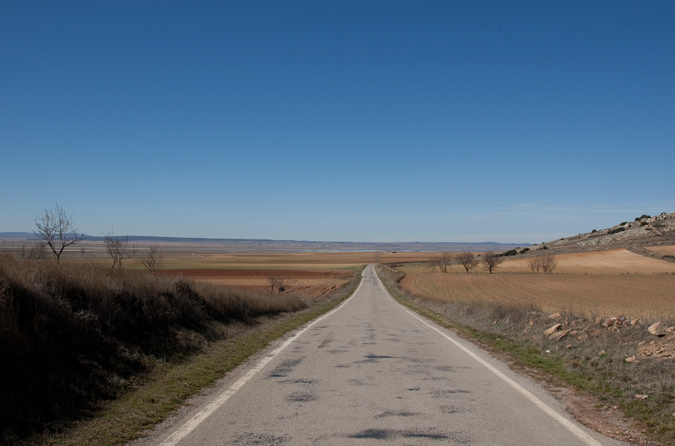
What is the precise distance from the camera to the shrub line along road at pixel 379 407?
17.4ft

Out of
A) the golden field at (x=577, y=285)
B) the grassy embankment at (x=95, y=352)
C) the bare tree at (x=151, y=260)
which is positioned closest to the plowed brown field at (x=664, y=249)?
the golden field at (x=577, y=285)

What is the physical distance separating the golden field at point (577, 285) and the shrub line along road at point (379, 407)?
2099 cm

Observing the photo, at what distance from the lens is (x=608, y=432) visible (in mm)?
5617

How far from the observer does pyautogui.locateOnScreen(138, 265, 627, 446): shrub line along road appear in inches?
209

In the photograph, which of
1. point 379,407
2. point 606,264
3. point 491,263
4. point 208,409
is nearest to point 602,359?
point 379,407

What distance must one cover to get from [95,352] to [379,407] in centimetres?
522

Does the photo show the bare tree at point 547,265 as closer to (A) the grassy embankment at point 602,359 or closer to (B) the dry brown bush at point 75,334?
(A) the grassy embankment at point 602,359

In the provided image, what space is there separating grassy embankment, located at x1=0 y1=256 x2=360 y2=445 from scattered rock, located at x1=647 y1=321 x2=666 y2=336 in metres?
8.53

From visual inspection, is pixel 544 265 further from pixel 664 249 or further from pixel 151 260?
pixel 151 260

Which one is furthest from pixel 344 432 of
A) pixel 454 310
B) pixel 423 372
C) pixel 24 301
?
pixel 454 310

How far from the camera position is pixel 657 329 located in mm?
9766

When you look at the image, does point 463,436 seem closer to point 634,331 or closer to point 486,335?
point 634,331

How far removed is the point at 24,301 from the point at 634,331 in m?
12.0

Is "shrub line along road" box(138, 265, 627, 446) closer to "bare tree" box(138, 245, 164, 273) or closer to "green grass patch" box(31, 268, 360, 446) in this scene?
"green grass patch" box(31, 268, 360, 446)
